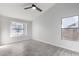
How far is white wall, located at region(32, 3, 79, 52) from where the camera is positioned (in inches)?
→ 117

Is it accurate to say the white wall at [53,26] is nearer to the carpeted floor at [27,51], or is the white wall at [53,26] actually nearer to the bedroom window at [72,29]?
Answer: the bedroom window at [72,29]

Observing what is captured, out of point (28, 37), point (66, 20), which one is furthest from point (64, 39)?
point (28, 37)

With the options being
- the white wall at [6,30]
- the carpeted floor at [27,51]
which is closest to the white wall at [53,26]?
the carpeted floor at [27,51]

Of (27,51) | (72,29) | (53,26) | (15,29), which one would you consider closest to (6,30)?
(15,29)

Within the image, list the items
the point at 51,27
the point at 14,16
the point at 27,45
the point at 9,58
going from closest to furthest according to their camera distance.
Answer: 1. the point at 9,58
2. the point at 14,16
3. the point at 27,45
4. the point at 51,27

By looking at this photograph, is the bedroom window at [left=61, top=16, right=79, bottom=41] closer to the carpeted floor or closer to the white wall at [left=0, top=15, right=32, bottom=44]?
the carpeted floor

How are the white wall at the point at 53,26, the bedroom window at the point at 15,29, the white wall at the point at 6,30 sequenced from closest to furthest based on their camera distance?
the bedroom window at the point at 15,29 < the white wall at the point at 6,30 < the white wall at the point at 53,26

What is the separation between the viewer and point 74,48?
2828 mm

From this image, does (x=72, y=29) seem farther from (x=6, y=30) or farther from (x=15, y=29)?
(x=6, y=30)

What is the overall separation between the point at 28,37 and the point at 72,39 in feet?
6.03

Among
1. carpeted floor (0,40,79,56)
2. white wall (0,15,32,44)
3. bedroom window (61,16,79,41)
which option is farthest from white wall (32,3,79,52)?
white wall (0,15,32,44)

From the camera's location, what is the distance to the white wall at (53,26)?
→ 9.75ft

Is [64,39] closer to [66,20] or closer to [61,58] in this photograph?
[66,20]

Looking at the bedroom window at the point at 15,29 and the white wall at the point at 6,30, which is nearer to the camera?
the bedroom window at the point at 15,29
